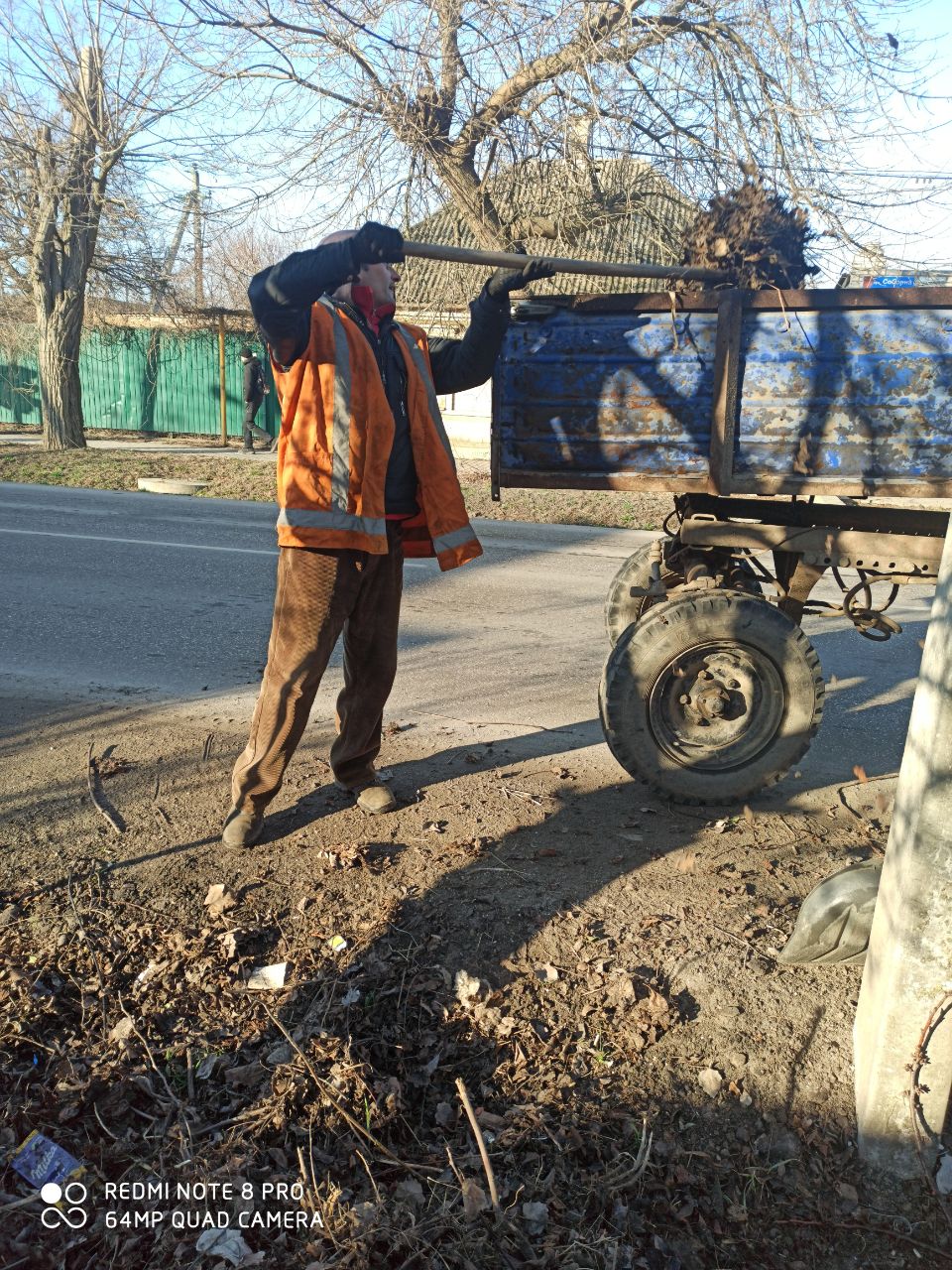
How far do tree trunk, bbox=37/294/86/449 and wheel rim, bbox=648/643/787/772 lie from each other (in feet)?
53.6

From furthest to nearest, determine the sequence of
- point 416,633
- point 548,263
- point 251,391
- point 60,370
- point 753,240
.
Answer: point 251,391 < point 60,370 < point 416,633 < point 753,240 < point 548,263

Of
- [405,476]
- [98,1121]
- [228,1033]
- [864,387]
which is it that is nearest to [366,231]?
[405,476]

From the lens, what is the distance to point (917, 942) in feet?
7.32

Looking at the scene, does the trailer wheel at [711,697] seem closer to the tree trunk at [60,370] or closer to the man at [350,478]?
the man at [350,478]

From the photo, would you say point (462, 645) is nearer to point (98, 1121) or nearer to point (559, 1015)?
point (559, 1015)

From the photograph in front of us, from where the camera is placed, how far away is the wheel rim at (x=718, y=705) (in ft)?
12.7

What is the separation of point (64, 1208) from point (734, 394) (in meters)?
3.28

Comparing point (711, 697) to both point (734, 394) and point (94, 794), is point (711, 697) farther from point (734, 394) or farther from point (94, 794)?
point (94, 794)

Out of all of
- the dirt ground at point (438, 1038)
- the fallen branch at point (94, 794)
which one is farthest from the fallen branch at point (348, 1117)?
the fallen branch at point (94, 794)

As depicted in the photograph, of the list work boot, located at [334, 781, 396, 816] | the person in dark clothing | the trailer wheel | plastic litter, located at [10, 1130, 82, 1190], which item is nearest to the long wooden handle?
the trailer wheel

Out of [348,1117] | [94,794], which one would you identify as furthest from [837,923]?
[94,794]

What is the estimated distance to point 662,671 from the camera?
12.7ft

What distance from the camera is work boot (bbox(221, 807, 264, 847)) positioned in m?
3.63

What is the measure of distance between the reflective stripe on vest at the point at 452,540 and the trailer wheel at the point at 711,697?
73 cm
